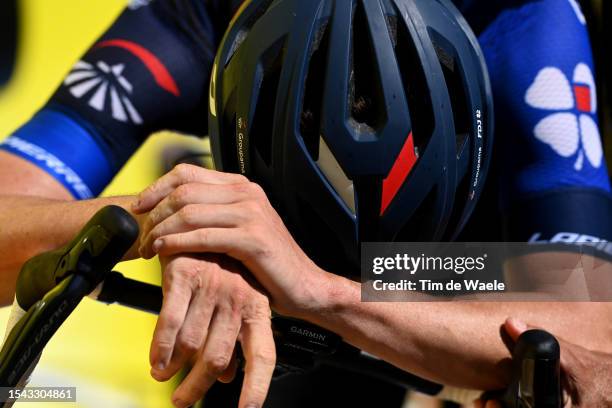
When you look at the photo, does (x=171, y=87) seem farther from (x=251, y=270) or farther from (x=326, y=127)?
(x=251, y=270)

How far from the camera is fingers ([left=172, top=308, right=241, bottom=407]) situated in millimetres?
954

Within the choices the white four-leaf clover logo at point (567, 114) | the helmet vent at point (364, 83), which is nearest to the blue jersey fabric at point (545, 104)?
the white four-leaf clover logo at point (567, 114)

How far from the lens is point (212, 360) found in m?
0.95

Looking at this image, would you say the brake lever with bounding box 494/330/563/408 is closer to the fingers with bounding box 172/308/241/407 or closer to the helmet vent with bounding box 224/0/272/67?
the fingers with bounding box 172/308/241/407

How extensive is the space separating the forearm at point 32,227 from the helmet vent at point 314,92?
0.28 meters

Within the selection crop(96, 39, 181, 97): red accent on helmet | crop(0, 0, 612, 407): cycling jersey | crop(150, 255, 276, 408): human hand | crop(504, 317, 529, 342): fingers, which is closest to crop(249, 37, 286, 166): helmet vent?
crop(150, 255, 276, 408): human hand

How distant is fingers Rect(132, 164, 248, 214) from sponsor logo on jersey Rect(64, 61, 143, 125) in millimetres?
693

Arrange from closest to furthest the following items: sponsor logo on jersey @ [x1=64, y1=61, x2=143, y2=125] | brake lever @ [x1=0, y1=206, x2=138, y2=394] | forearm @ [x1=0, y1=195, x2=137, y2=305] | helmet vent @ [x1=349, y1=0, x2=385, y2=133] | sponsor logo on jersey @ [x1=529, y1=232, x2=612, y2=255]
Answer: brake lever @ [x1=0, y1=206, x2=138, y2=394] → helmet vent @ [x1=349, y1=0, x2=385, y2=133] → forearm @ [x1=0, y1=195, x2=137, y2=305] → sponsor logo on jersey @ [x1=529, y1=232, x2=612, y2=255] → sponsor logo on jersey @ [x1=64, y1=61, x2=143, y2=125]

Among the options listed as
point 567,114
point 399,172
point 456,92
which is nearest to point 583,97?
point 567,114

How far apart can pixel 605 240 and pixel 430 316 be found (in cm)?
42

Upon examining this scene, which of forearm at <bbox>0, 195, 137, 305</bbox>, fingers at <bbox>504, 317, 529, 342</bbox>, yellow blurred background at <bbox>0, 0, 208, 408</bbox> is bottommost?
yellow blurred background at <bbox>0, 0, 208, 408</bbox>

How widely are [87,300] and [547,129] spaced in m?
1.03

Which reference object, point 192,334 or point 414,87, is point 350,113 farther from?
point 192,334

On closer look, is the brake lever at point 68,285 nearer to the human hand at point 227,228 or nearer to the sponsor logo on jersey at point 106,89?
the human hand at point 227,228
